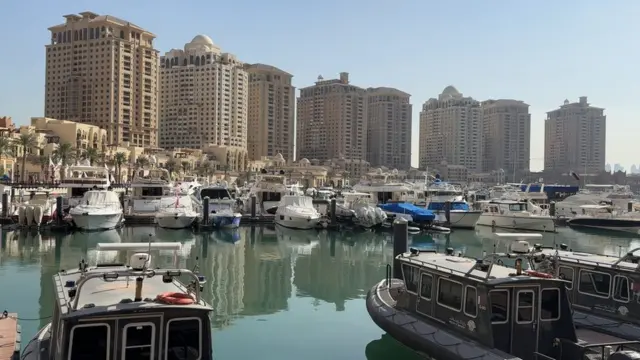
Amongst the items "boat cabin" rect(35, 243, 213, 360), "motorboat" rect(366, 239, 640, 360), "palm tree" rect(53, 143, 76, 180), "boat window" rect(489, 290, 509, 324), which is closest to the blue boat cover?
"motorboat" rect(366, 239, 640, 360)

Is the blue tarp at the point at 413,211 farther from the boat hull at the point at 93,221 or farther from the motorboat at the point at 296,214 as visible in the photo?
the boat hull at the point at 93,221

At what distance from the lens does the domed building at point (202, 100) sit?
518 ft

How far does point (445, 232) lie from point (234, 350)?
33427mm

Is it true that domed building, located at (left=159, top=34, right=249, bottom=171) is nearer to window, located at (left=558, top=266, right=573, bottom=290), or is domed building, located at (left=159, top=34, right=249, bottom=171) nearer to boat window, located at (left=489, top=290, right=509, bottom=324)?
window, located at (left=558, top=266, right=573, bottom=290)

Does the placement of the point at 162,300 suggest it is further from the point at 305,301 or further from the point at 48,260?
the point at 48,260

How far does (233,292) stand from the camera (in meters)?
22.1

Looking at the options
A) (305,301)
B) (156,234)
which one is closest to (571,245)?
(305,301)

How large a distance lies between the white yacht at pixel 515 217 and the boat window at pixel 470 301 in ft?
129

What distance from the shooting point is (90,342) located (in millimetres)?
8250

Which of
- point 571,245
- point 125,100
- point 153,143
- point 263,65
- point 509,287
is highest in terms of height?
point 263,65

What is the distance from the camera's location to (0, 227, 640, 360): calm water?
15.8m

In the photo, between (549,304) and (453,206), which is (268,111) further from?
(549,304)

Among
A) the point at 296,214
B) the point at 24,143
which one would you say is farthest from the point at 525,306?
the point at 24,143

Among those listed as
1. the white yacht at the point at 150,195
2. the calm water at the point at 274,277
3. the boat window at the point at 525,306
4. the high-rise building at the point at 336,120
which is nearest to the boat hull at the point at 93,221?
the calm water at the point at 274,277
